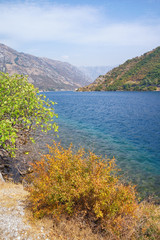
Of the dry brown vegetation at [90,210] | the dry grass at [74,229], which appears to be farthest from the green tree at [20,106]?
the dry grass at [74,229]

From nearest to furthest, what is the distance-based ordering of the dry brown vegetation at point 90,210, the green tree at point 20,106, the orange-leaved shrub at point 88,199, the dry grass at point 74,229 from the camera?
the dry grass at point 74,229
the dry brown vegetation at point 90,210
the orange-leaved shrub at point 88,199
the green tree at point 20,106

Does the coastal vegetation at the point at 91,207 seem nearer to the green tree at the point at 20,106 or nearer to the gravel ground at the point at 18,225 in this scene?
the gravel ground at the point at 18,225

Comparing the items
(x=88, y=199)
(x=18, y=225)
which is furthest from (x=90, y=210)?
(x=18, y=225)

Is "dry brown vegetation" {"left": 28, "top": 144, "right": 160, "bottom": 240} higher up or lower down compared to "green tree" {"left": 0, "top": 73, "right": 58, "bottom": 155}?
lower down

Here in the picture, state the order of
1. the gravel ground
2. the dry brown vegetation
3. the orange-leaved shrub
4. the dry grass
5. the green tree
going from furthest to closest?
the green tree → the orange-leaved shrub → the dry brown vegetation → the dry grass → the gravel ground

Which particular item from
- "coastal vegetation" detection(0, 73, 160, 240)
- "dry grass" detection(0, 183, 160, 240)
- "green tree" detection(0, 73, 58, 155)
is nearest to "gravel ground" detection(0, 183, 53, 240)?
"dry grass" detection(0, 183, 160, 240)

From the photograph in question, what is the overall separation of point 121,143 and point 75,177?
2163 centimetres

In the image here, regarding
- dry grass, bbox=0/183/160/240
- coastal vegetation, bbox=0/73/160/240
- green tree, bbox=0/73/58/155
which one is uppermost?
green tree, bbox=0/73/58/155

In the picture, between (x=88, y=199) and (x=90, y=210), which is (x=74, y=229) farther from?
(x=88, y=199)

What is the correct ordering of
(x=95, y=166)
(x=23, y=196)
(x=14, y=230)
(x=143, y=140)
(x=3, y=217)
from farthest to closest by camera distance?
(x=143, y=140)
(x=23, y=196)
(x=95, y=166)
(x=3, y=217)
(x=14, y=230)

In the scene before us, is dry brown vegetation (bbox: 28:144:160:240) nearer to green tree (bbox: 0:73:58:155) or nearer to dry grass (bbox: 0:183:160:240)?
dry grass (bbox: 0:183:160:240)

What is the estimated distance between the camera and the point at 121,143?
90.6 ft

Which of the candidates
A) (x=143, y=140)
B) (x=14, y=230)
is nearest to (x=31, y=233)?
(x=14, y=230)

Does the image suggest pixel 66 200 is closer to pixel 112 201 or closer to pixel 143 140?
pixel 112 201
